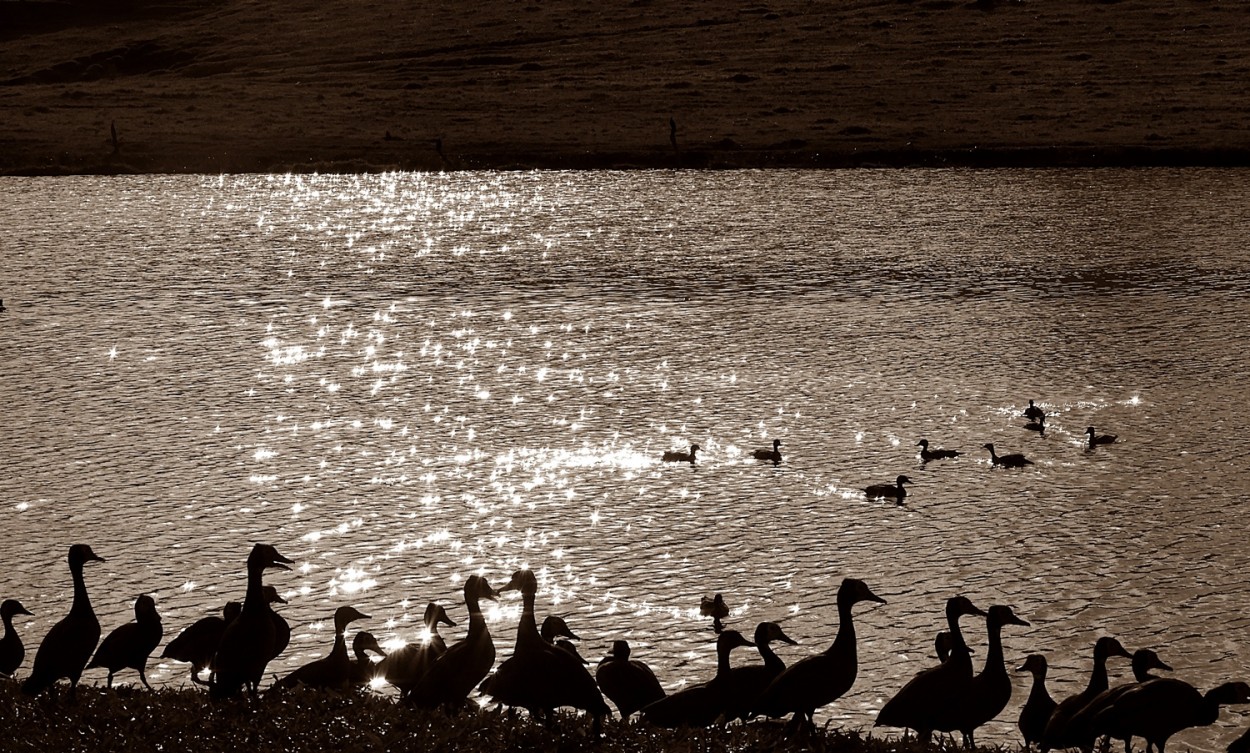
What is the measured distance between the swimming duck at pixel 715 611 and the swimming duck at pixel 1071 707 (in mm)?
4573

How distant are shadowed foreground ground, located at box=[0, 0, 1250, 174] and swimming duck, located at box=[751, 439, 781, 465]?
4850 centimetres

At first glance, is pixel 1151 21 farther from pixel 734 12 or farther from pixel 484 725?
pixel 484 725

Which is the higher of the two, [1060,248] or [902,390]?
[1060,248]

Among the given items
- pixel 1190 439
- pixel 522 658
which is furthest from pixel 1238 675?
pixel 1190 439

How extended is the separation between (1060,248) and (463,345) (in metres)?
20.6

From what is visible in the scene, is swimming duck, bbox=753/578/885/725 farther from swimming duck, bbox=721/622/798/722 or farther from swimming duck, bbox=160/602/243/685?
swimming duck, bbox=160/602/243/685

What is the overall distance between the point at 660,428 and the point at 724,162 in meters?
47.3

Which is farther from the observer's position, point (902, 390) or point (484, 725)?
point (902, 390)

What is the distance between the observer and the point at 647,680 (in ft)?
43.7

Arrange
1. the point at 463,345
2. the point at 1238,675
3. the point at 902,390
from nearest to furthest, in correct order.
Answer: the point at 1238,675, the point at 902,390, the point at 463,345

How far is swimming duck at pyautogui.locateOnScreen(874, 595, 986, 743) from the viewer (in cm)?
1237

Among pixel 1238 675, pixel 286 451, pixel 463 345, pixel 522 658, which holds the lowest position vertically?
pixel 1238 675

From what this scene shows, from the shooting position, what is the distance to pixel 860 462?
23672 millimetres

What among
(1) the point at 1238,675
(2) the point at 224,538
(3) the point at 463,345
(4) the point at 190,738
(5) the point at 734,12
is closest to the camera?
(4) the point at 190,738
